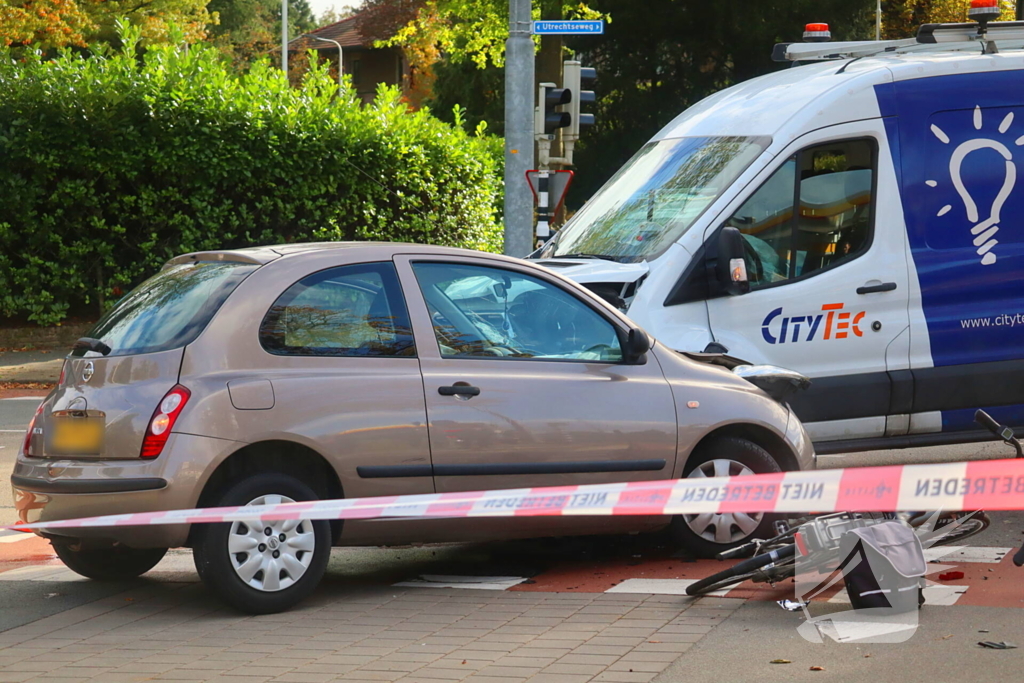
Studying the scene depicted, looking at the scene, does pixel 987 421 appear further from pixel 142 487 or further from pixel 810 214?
pixel 142 487

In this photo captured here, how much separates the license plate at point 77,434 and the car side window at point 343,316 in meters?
0.78

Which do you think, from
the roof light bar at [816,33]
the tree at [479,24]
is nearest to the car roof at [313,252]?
the roof light bar at [816,33]

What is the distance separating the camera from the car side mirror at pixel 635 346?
636 centimetres

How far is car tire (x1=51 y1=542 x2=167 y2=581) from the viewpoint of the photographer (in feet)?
21.0

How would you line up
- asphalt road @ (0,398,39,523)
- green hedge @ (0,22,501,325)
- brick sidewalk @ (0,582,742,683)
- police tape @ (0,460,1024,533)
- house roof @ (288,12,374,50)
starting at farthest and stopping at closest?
house roof @ (288,12,374,50)
green hedge @ (0,22,501,325)
asphalt road @ (0,398,39,523)
brick sidewalk @ (0,582,742,683)
police tape @ (0,460,1024,533)

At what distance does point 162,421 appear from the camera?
17.9 ft

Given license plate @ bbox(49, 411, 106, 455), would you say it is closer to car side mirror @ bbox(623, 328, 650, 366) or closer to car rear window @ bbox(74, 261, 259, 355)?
car rear window @ bbox(74, 261, 259, 355)

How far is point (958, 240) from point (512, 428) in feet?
12.0

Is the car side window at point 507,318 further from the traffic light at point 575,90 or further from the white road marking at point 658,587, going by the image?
the traffic light at point 575,90

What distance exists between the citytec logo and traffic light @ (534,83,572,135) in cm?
682

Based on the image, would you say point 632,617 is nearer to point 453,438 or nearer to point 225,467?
point 453,438

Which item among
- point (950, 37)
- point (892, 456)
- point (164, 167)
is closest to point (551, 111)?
point (892, 456)

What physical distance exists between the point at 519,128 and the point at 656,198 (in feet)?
18.6

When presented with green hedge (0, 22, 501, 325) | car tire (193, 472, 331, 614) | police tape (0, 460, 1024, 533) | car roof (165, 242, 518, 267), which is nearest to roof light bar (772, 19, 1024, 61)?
car roof (165, 242, 518, 267)
